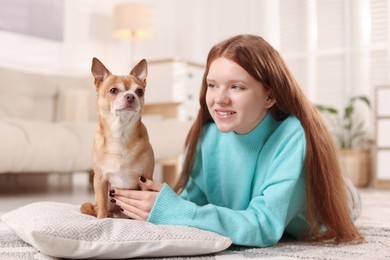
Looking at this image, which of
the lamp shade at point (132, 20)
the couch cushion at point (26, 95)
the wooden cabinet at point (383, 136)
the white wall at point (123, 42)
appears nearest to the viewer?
the couch cushion at point (26, 95)

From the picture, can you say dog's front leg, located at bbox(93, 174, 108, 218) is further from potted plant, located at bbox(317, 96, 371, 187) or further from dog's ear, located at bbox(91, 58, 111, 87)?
potted plant, located at bbox(317, 96, 371, 187)

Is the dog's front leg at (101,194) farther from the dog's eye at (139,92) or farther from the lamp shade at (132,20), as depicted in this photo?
the lamp shade at (132,20)

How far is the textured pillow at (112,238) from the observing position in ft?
3.61

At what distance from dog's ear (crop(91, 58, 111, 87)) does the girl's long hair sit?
0.31 m

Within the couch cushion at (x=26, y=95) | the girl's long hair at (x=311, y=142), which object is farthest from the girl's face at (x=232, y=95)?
the couch cushion at (x=26, y=95)

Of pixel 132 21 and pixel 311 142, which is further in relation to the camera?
pixel 132 21

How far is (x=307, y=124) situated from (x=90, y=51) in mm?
3693

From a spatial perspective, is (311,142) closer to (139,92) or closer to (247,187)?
(247,187)

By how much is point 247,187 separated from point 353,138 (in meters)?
3.20

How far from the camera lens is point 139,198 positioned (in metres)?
1.25

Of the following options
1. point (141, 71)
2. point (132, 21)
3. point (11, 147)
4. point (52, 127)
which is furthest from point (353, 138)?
point (141, 71)

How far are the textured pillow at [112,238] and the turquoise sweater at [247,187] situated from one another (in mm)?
57

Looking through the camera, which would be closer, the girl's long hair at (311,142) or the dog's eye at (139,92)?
the dog's eye at (139,92)

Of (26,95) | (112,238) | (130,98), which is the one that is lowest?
(112,238)
